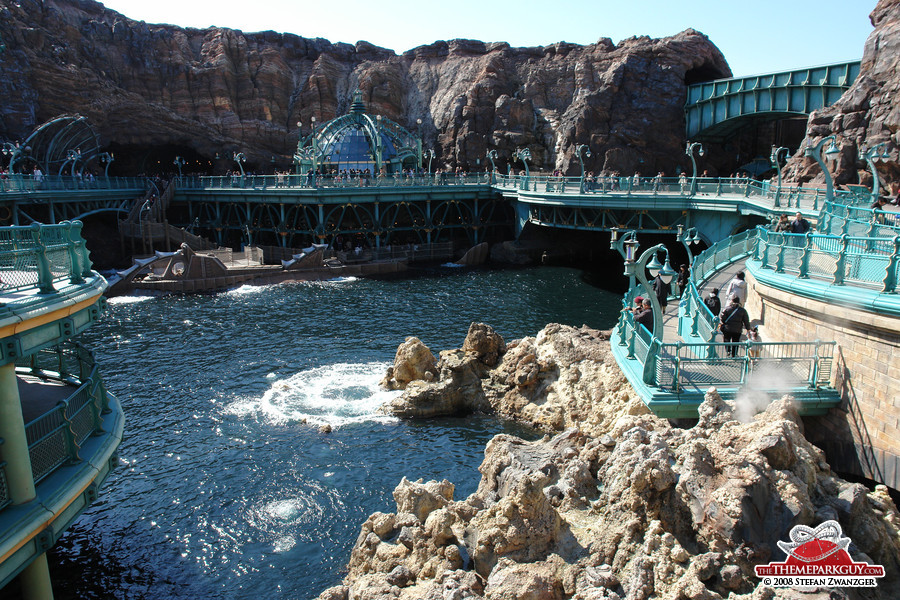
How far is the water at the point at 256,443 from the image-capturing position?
13.3m

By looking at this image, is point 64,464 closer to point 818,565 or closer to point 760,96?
point 818,565

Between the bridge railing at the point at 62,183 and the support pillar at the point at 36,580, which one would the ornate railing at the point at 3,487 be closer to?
the support pillar at the point at 36,580

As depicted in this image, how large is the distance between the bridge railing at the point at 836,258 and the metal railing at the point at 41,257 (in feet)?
44.0

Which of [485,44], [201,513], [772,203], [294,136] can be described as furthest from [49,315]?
[485,44]

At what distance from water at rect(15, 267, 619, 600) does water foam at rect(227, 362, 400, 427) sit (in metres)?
0.07

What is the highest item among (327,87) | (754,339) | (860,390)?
(327,87)

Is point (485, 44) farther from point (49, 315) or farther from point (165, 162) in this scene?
point (49, 315)

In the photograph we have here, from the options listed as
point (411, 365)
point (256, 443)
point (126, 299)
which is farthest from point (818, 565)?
point (126, 299)

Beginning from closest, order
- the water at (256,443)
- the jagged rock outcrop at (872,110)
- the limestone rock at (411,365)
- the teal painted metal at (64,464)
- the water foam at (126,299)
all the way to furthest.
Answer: the teal painted metal at (64,464) → the water at (256,443) → the limestone rock at (411,365) → the jagged rock outcrop at (872,110) → the water foam at (126,299)

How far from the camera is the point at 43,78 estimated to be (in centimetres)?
5500

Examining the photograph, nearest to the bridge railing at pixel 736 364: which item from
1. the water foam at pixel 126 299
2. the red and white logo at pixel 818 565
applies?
the red and white logo at pixel 818 565

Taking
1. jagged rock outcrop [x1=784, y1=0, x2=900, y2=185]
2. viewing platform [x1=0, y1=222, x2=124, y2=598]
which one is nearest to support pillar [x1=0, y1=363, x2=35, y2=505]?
viewing platform [x1=0, y1=222, x2=124, y2=598]

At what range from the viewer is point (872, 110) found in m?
36.1

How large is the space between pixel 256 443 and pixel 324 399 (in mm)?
3476
